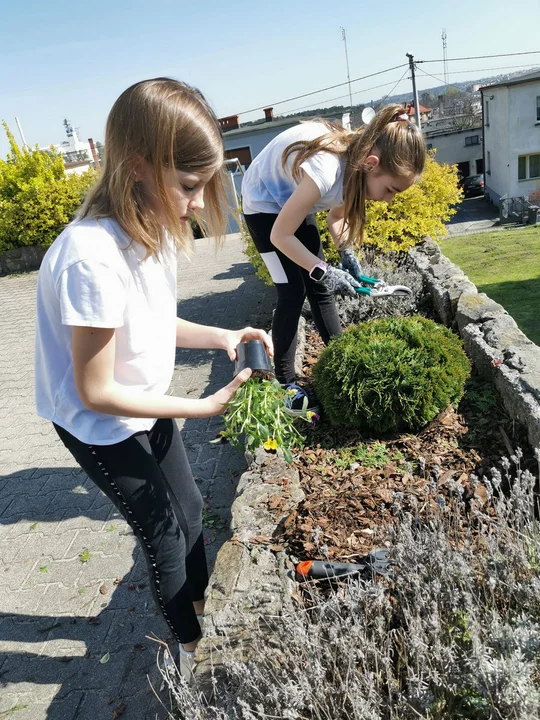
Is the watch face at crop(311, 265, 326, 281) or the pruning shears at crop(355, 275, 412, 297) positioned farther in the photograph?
the pruning shears at crop(355, 275, 412, 297)

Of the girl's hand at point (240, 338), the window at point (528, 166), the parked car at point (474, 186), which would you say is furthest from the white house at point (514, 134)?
the girl's hand at point (240, 338)

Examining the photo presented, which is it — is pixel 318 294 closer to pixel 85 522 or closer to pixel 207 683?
pixel 85 522

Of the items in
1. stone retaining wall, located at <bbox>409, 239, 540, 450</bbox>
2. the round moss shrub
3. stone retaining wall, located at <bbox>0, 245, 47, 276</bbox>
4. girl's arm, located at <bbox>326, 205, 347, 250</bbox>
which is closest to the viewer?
stone retaining wall, located at <bbox>409, 239, 540, 450</bbox>

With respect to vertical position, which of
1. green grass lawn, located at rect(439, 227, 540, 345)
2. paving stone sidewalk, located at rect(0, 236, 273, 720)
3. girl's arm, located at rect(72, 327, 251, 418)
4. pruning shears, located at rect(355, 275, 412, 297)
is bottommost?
green grass lawn, located at rect(439, 227, 540, 345)

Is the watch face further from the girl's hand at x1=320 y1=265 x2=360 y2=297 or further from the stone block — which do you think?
the stone block

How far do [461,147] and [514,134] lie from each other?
42.4ft

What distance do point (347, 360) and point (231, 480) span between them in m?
1.18

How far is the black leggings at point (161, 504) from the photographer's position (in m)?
1.76

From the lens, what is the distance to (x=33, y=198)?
12.2 metres

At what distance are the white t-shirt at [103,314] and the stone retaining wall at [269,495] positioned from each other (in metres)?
0.72

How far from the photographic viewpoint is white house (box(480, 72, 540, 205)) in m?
28.9

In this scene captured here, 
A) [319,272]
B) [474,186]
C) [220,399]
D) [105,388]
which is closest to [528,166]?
[474,186]

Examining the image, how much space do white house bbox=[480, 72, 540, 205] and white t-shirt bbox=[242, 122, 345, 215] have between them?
30.3 m

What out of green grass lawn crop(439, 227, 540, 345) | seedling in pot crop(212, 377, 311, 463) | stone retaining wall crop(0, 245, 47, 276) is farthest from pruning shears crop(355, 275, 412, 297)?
stone retaining wall crop(0, 245, 47, 276)
